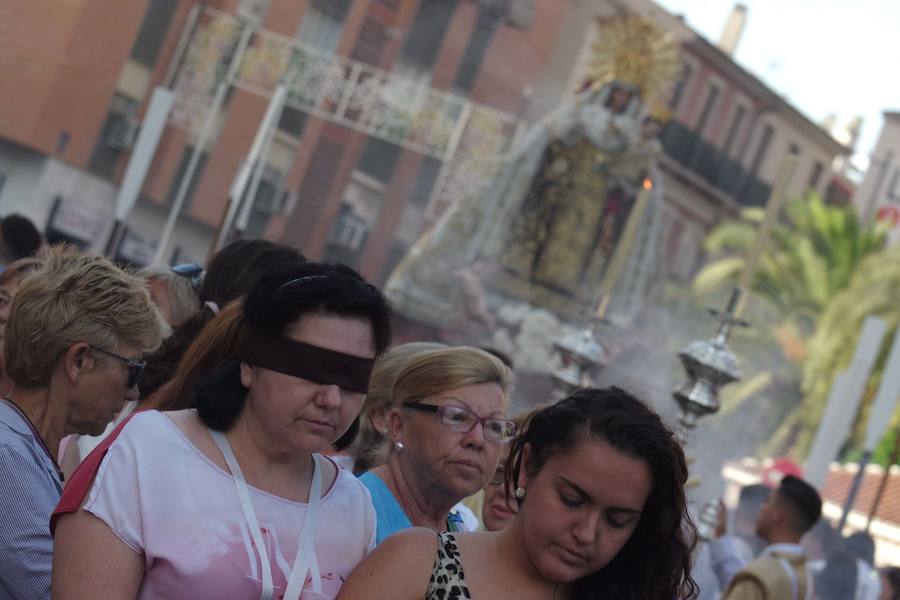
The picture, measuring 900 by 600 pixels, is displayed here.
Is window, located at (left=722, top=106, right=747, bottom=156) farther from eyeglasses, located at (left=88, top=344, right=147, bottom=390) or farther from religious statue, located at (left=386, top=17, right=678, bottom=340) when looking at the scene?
eyeglasses, located at (left=88, top=344, right=147, bottom=390)

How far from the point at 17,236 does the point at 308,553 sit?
4.54 meters

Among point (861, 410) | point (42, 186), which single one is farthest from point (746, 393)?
point (42, 186)

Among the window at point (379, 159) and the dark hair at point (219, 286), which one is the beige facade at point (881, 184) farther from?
the dark hair at point (219, 286)

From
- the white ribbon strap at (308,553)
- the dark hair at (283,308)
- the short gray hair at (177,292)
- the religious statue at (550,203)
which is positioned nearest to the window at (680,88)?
the religious statue at (550,203)

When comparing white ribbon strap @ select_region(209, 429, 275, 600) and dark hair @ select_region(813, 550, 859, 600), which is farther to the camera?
dark hair @ select_region(813, 550, 859, 600)

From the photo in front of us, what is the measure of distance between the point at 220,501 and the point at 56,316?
3.01 ft

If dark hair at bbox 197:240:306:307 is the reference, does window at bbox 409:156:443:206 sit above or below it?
above

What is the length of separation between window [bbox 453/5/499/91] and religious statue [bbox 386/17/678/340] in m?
7.16

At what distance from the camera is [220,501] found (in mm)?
2740

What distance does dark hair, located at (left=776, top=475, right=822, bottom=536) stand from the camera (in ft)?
21.2

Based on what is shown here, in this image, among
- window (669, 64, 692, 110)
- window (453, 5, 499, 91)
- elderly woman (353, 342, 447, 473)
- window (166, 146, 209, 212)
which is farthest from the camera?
window (669, 64, 692, 110)

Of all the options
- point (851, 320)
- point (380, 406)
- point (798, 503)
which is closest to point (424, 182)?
point (851, 320)

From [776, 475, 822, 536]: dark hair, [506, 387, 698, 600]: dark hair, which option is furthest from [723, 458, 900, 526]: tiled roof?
[506, 387, 698, 600]: dark hair

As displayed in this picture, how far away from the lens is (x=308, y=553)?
2.82m
